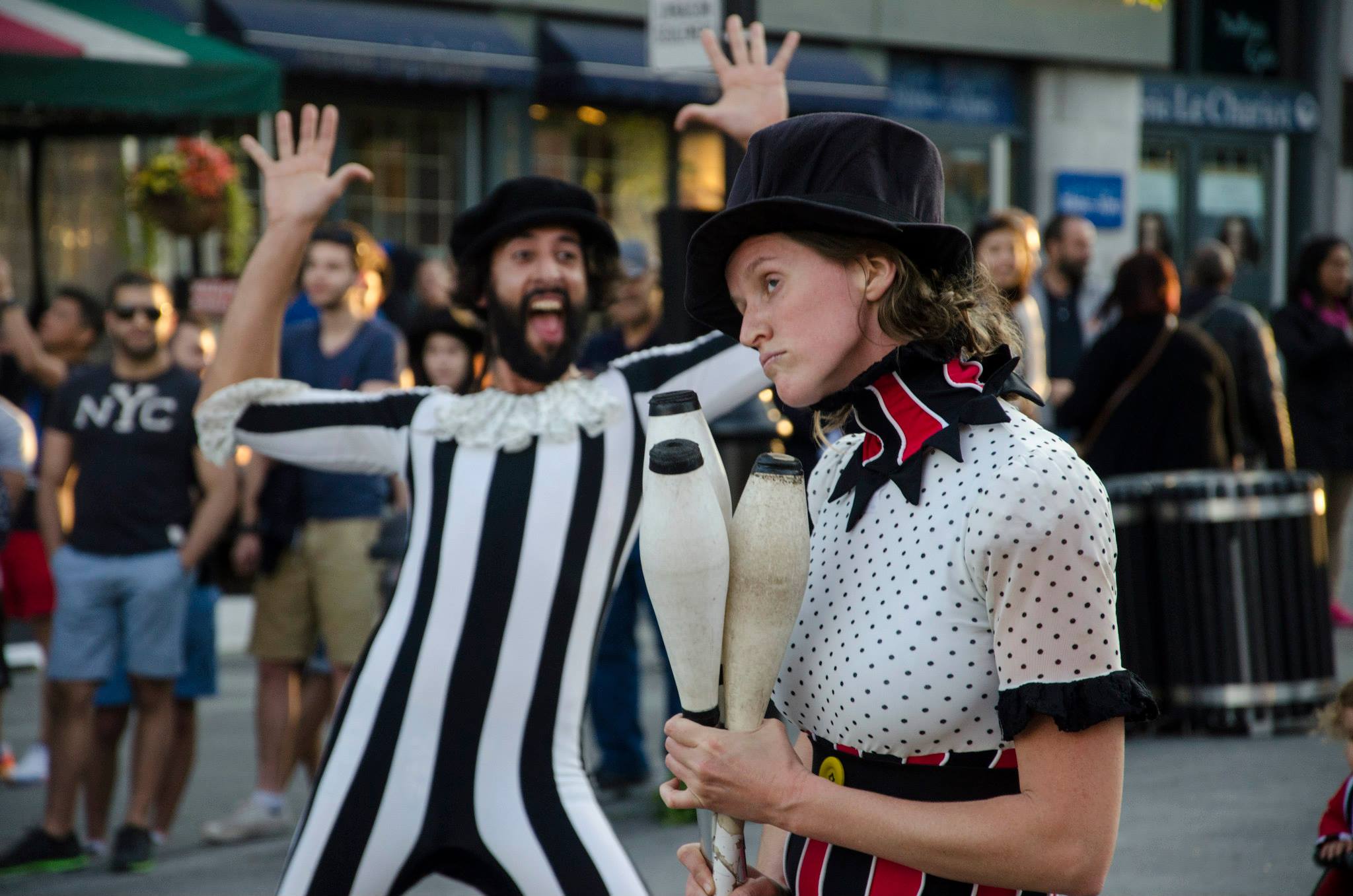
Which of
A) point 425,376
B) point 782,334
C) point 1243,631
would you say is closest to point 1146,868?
point 1243,631

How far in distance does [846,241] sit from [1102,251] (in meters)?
15.4

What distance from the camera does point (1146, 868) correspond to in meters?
5.30

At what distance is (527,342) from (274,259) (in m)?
0.57

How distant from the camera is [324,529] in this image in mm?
6625

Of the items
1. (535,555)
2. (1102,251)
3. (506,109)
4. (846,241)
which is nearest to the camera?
(846,241)

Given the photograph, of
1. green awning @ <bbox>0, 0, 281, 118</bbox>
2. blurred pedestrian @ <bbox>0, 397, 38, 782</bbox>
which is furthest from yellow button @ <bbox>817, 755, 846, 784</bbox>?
green awning @ <bbox>0, 0, 281, 118</bbox>

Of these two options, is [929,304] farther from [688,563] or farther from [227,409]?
[227,409]

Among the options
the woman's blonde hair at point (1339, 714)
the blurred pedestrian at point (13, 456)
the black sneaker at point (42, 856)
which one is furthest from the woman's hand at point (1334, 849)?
the blurred pedestrian at point (13, 456)

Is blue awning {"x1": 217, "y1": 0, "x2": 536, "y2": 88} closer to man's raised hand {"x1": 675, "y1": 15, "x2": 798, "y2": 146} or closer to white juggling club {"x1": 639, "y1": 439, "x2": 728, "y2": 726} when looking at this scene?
man's raised hand {"x1": 675, "y1": 15, "x2": 798, "y2": 146}

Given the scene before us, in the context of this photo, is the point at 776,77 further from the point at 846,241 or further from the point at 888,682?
the point at 888,682

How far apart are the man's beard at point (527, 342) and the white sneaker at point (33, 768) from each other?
4457mm

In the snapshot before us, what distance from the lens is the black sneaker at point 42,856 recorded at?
587 centimetres

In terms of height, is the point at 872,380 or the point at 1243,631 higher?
the point at 872,380

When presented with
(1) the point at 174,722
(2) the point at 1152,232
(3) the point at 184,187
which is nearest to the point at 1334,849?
(1) the point at 174,722
